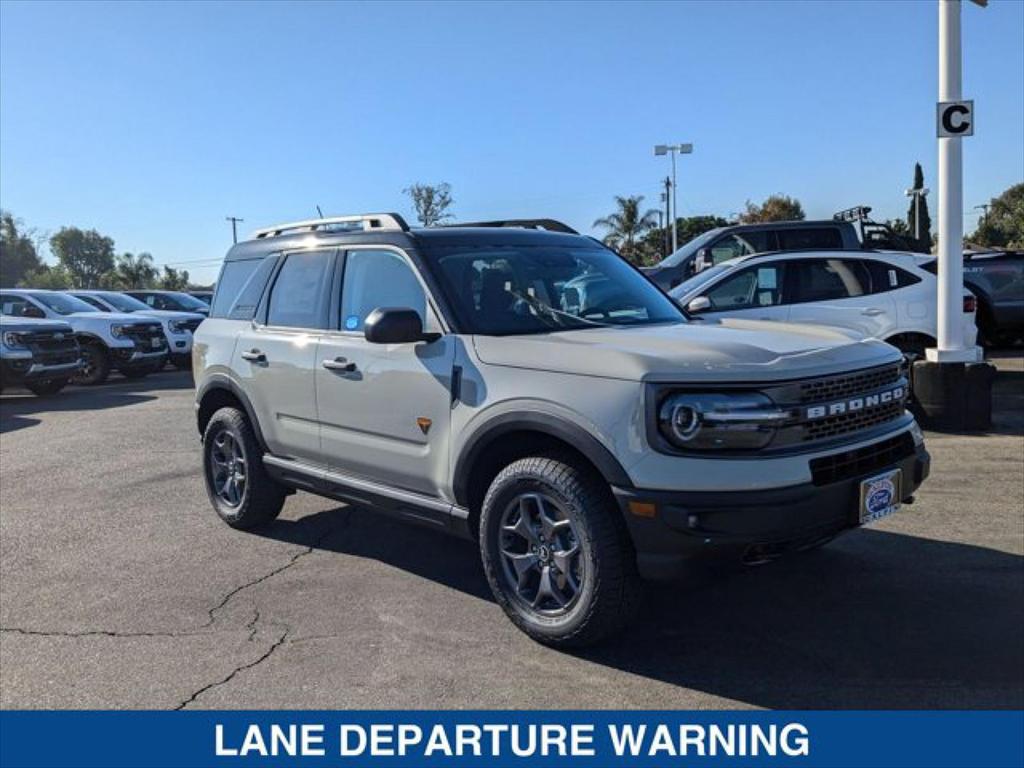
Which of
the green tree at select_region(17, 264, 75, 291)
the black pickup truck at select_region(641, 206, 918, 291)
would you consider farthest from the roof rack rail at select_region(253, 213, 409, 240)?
the green tree at select_region(17, 264, 75, 291)

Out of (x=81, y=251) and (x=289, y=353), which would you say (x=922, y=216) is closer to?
(x=289, y=353)

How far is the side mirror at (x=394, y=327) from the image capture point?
159 inches

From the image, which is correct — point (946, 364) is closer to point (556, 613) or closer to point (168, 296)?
point (556, 613)

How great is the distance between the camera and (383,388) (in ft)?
14.5

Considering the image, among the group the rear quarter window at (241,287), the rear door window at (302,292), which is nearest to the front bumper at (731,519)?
the rear door window at (302,292)

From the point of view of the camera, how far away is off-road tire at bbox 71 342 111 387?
52.3ft

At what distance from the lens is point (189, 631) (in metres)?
4.15

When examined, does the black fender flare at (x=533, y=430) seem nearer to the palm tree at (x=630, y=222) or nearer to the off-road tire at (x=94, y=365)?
the off-road tire at (x=94, y=365)

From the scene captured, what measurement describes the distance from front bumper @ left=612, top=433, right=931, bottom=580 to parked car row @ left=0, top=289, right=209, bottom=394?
12.0 meters

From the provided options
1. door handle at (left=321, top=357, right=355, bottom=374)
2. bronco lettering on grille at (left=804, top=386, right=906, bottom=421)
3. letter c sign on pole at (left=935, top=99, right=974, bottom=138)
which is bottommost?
bronco lettering on grille at (left=804, top=386, right=906, bottom=421)

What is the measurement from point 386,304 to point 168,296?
1878cm

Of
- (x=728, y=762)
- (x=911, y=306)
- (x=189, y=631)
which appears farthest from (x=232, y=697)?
(x=911, y=306)

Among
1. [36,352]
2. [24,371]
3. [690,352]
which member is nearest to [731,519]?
[690,352]

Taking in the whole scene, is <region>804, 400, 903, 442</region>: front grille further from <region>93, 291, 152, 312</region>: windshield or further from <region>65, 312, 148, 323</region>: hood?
<region>93, 291, 152, 312</region>: windshield
